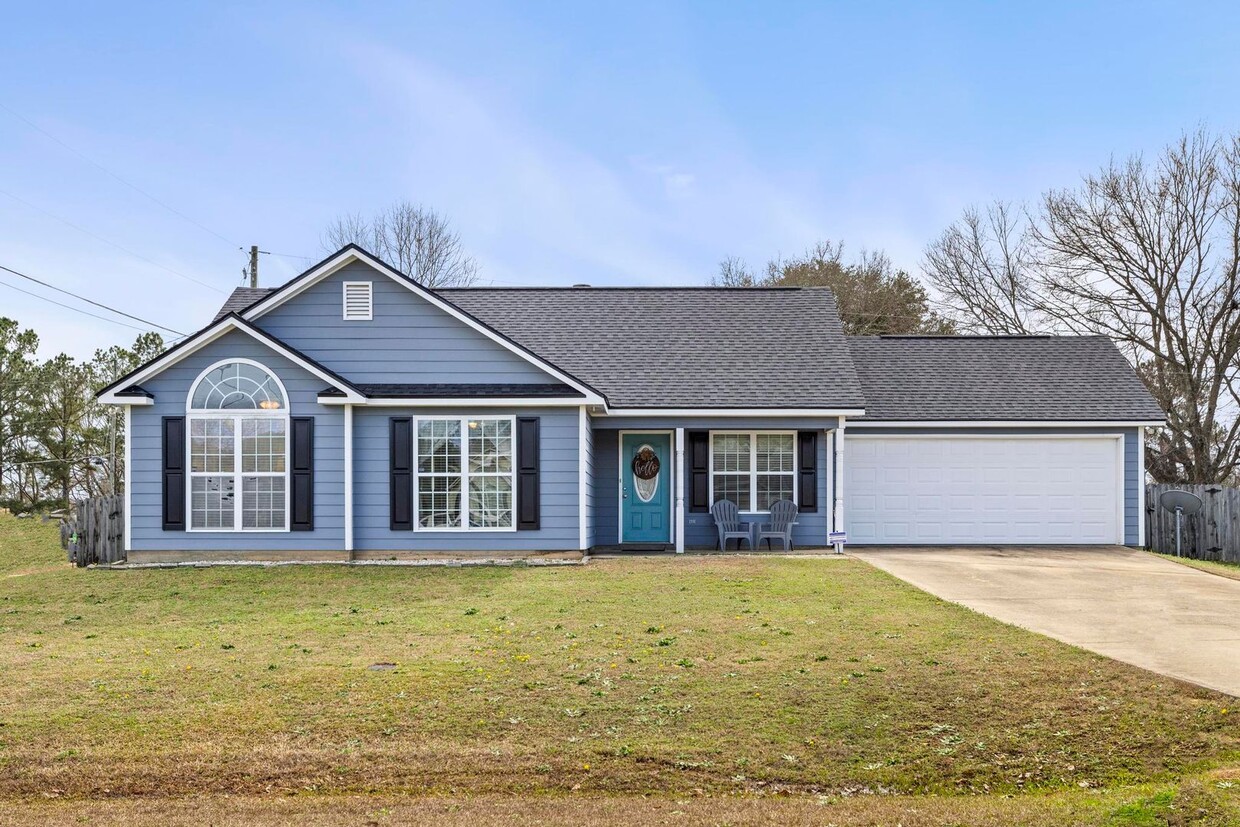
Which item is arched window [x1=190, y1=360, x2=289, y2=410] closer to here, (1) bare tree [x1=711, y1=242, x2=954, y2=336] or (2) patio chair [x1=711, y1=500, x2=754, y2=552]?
(2) patio chair [x1=711, y1=500, x2=754, y2=552]

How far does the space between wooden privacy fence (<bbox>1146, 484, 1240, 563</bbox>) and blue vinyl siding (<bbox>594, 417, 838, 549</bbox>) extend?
276 inches

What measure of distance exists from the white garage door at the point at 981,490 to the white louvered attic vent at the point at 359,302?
A: 8.88 metres

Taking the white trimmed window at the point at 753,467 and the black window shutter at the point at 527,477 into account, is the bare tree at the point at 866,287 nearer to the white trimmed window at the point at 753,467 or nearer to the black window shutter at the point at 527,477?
the white trimmed window at the point at 753,467

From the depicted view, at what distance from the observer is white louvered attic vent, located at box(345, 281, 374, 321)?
1595 cm

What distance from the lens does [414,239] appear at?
36.0 m

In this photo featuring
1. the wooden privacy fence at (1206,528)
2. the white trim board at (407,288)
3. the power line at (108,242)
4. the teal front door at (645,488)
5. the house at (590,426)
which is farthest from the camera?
the power line at (108,242)

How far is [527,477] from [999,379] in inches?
395

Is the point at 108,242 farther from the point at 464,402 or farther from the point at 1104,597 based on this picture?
the point at 1104,597

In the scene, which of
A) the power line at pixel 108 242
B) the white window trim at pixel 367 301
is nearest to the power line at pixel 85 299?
the power line at pixel 108 242

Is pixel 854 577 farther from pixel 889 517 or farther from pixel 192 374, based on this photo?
pixel 192 374

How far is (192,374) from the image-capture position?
15.1m

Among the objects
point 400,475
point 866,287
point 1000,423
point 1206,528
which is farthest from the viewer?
point 866,287

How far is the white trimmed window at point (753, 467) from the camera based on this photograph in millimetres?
17547

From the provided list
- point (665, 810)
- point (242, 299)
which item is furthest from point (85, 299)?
point (665, 810)
